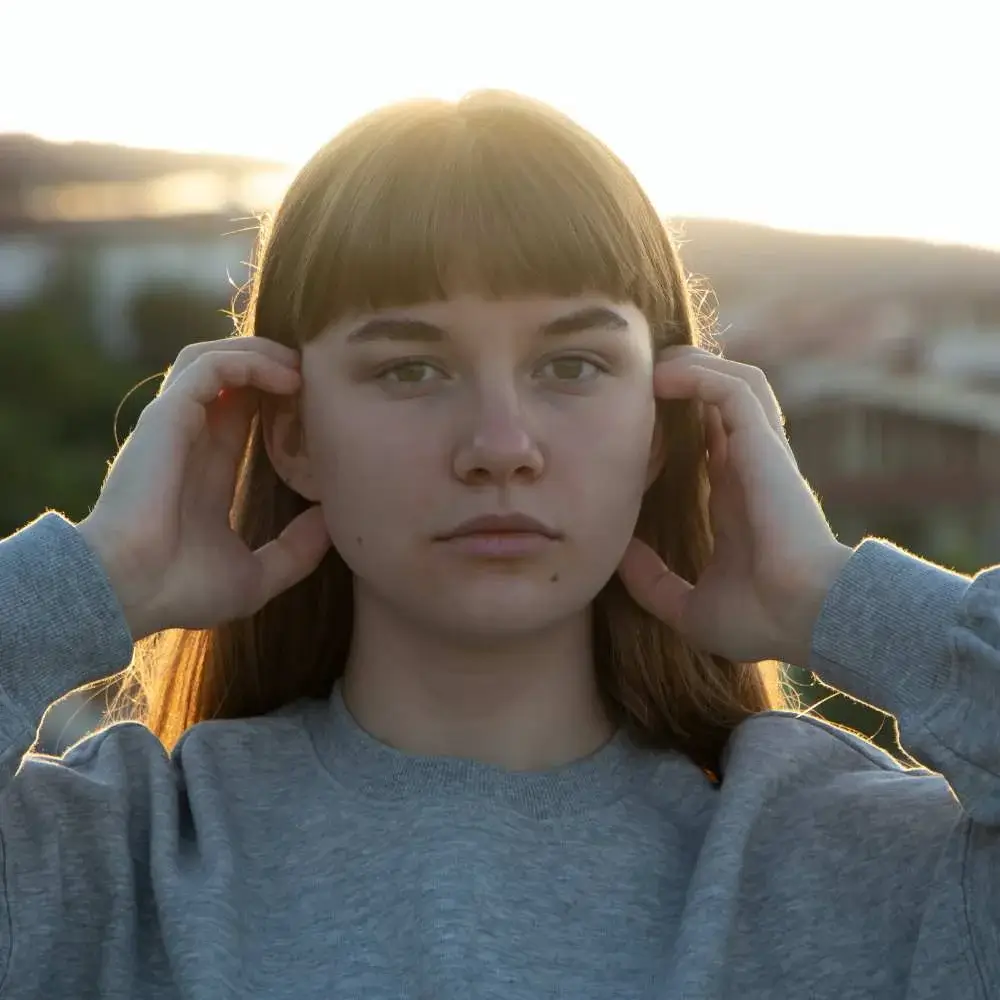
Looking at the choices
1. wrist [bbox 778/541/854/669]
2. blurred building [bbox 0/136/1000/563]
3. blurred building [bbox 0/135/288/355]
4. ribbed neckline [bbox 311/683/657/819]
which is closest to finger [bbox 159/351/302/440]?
ribbed neckline [bbox 311/683/657/819]

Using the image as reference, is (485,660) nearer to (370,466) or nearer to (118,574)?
(370,466)

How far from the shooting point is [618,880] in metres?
1.66

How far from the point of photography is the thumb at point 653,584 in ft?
6.02

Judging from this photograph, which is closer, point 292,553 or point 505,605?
point 505,605

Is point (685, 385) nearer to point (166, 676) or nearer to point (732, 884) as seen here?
point (732, 884)

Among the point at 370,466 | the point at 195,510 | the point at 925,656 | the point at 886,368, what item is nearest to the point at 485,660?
the point at 370,466

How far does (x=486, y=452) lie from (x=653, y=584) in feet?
1.24

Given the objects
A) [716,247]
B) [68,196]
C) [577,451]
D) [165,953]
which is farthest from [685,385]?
[68,196]

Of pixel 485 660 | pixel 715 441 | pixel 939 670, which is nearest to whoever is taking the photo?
pixel 939 670

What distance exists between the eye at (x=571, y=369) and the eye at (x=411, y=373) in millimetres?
111

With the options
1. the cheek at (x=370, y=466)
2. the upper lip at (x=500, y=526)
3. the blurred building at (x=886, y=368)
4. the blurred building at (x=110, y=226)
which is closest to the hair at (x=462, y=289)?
the cheek at (x=370, y=466)

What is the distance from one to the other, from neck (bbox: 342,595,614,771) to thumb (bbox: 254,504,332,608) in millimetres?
102

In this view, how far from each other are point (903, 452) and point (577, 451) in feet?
23.6

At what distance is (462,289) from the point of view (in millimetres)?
1611
